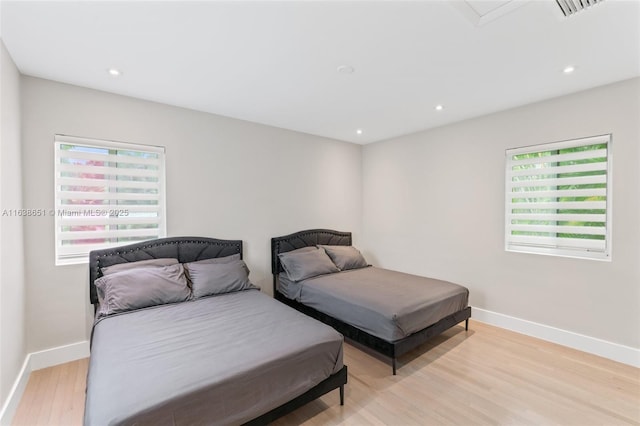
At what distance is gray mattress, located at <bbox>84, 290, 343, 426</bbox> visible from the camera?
4.49ft

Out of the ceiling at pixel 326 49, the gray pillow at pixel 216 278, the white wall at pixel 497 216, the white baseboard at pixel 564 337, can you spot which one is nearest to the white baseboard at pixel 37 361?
the gray pillow at pixel 216 278

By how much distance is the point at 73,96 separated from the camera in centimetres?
266

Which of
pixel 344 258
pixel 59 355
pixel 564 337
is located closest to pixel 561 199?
pixel 564 337

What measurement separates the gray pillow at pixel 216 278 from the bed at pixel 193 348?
10 mm

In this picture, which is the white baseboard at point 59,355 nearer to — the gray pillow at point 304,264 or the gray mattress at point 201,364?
the gray mattress at point 201,364

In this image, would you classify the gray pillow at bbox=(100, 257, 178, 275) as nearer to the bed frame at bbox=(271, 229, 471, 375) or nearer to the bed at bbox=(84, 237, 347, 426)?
the bed at bbox=(84, 237, 347, 426)

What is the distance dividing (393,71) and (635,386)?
3.26m

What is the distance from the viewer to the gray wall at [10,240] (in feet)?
6.26

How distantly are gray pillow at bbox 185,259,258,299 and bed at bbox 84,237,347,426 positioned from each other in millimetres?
10

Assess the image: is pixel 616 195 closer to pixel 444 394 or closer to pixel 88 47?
pixel 444 394

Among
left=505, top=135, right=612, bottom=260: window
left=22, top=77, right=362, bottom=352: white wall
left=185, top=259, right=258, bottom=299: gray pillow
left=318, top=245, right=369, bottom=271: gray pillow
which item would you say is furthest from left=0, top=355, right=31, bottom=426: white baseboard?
left=505, top=135, right=612, bottom=260: window

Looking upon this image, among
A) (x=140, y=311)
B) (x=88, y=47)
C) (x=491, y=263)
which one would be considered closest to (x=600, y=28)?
(x=491, y=263)

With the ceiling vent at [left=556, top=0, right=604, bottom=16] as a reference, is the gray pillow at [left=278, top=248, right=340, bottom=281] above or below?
below

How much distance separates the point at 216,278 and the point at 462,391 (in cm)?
244
